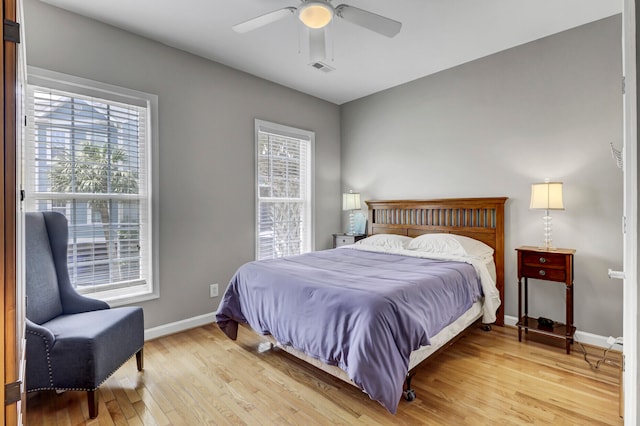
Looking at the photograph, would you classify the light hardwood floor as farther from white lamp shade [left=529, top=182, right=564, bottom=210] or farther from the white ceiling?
the white ceiling

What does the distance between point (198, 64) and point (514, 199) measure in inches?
144

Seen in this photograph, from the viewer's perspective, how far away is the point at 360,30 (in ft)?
9.51

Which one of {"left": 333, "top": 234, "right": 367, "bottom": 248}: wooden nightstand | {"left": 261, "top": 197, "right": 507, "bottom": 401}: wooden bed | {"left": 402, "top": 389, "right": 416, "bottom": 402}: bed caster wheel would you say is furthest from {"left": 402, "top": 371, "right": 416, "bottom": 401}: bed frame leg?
{"left": 333, "top": 234, "right": 367, "bottom": 248}: wooden nightstand

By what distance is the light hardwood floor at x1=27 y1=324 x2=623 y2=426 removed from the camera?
1.84 metres

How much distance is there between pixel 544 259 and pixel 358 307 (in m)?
2.00

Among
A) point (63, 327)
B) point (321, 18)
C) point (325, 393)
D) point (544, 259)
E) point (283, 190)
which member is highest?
point (321, 18)

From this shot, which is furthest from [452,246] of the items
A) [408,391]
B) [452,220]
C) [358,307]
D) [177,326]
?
[177,326]

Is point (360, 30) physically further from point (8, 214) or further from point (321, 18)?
point (8, 214)

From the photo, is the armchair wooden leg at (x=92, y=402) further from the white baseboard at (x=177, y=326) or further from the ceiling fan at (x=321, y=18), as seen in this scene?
the ceiling fan at (x=321, y=18)

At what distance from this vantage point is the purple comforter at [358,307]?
174 centimetres

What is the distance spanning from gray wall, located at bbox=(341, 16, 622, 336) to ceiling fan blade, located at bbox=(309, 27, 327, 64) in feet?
6.60

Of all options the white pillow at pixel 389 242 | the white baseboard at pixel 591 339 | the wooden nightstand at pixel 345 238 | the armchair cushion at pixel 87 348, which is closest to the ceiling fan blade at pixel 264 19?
the armchair cushion at pixel 87 348

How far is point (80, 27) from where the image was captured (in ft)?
8.65

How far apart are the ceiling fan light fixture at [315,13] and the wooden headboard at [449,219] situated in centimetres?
246
